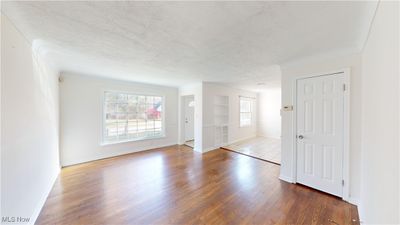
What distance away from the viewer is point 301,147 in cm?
268

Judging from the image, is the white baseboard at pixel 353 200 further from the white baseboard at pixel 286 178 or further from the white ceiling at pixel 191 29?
the white ceiling at pixel 191 29

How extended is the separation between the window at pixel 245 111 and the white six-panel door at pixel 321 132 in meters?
3.82

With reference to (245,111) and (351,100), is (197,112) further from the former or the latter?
(351,100)

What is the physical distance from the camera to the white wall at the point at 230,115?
192 inches

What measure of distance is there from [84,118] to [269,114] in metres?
7.38

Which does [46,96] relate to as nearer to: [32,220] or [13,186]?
[13,186]

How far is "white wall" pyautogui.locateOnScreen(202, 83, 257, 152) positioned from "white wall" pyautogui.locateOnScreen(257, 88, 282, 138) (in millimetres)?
351

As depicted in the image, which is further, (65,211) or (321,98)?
(321,98)

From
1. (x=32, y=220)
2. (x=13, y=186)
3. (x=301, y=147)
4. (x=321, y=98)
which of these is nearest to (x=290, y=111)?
(x=321, y=98)

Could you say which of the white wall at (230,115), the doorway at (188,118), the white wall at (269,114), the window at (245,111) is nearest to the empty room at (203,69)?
the white wall at (230,115)

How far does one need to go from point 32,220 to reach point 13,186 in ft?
2.28

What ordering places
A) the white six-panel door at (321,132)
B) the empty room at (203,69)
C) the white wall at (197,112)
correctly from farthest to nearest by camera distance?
1. the white wall at (197,112)
2. the white six-panel door at (321,132)
3. the empty room at (203,69)

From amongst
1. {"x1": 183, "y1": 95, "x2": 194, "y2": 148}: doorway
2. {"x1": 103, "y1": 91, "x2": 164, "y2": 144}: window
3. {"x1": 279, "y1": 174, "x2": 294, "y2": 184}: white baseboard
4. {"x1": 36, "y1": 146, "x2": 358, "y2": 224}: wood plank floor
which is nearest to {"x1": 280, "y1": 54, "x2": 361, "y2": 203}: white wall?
{"x1": 279, "y1": 174, "x2": 294, "y2": 184}: white baseboard

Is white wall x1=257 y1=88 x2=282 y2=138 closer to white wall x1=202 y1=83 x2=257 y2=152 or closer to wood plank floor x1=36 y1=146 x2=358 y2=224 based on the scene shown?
white wall x1=202 y1=83 x2=257 y2=152
